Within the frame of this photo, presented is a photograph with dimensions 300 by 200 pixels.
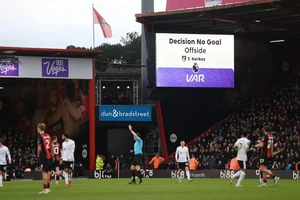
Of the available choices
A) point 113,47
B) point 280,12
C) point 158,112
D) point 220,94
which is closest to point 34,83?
point 158,112

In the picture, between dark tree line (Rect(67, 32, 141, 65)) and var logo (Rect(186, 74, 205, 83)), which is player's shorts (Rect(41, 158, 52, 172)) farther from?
dark tree line (Rect(67, 32, 141, 65))

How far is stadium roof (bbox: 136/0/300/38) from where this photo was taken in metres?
45.6

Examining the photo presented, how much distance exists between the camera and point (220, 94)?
53969mm

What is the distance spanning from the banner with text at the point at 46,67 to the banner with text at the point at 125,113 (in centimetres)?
562

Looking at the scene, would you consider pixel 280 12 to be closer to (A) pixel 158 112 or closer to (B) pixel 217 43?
(B) pixel 217 43

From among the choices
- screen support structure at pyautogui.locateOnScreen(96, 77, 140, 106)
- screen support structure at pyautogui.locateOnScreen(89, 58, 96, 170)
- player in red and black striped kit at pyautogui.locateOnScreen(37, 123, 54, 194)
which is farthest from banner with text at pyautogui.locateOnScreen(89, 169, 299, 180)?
player in red and black striped kit at pyautogui.locateOnScreen(37, 123, 54, 194)

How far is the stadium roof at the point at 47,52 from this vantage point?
4856 cm

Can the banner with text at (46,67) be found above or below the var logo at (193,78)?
above

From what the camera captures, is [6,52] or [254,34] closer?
[6,52]

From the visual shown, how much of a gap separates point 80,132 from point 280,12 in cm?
1626

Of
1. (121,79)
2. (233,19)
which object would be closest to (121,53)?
(121,79)

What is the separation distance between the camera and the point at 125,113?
56.6 metres

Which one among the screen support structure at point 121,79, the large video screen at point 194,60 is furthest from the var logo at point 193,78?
the screen support structure at point 121,79

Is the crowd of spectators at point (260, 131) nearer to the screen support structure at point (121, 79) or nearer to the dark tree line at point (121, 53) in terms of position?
the screen support structure at point (121, 79)
